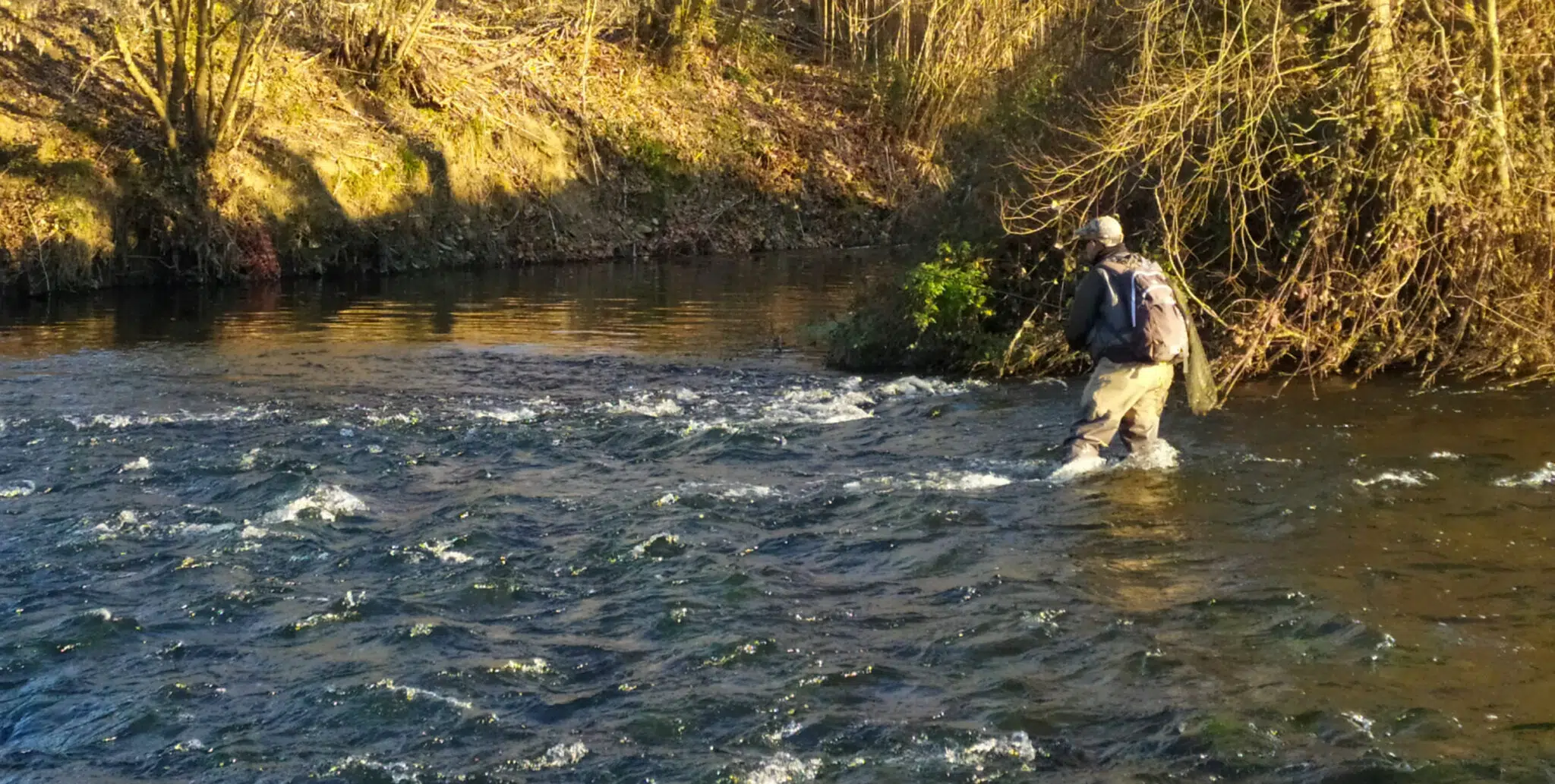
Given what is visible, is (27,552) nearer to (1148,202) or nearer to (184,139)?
(1148,202)

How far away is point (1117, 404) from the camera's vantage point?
35.2ft

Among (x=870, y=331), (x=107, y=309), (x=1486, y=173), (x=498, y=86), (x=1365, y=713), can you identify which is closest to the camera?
(x=1365, y=713)

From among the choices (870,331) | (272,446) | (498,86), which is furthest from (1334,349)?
(498,86)

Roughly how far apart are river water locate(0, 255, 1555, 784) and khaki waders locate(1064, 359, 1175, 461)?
1.02 ft

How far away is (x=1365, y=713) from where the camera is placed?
649cm

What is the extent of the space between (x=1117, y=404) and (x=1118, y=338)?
1.56 ft

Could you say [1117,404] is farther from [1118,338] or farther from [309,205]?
[309,205]

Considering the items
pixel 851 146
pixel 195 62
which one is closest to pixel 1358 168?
pixel 195 62

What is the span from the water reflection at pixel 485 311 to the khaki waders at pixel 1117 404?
6.50m

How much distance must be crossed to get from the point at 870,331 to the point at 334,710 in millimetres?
10233

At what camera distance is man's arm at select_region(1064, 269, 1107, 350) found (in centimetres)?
1062

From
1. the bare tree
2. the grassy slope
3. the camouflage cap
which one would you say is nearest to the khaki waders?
the camouflage cap

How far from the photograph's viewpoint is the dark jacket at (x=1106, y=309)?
1054 cm

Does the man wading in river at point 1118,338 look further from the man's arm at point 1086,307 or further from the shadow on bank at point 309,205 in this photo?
the shadow on bank at point 309,205
